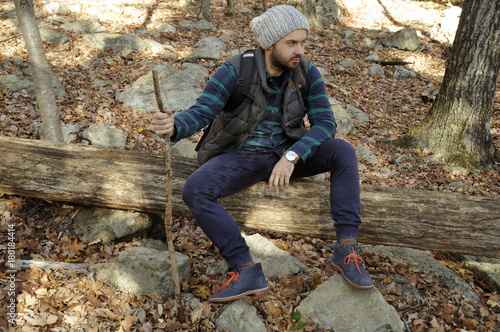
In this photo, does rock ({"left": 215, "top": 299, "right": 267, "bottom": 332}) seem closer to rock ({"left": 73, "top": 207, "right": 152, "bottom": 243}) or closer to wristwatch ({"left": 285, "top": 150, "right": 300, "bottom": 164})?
wristwatch ({"left": 285, "top": 150, "right": 300, "bottom": 164})

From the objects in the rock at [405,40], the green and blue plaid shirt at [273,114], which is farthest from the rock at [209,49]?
the green and blue plaid shirt at [273,114]

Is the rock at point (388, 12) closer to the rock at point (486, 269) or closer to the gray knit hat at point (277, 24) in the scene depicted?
the rock at point (486, 269)

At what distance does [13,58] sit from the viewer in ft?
28.2

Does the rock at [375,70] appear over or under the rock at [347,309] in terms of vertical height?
under

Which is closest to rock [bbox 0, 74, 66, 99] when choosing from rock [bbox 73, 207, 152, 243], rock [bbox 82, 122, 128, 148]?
rock [bbox 82, 122, 128, 148]

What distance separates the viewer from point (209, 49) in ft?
36.4

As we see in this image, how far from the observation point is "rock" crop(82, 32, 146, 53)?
10070 millimetres

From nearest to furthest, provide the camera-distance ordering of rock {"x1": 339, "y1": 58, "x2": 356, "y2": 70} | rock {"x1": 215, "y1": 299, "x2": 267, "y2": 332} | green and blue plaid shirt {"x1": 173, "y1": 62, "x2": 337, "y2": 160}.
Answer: rock {"x1": 215, "y1": 299, "x2": 267, "y2": 332}, green and blue plaid shirt {"x1": 173, "y1": 62, "x2": 337, "y2": 160}, rock {"x1": 339, "y1": 58, "x2": 356, "y2": 70}

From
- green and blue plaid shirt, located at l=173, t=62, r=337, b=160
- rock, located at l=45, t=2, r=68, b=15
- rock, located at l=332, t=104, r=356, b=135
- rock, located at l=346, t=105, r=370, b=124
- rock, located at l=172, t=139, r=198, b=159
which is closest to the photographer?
green and blue plaid shirt, located at l=173, t=62, r=337, b=160

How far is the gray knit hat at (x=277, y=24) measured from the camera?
3516 mm

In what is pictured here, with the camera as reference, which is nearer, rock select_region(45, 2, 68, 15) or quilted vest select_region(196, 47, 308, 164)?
quilted vest select_region(196, 47, 308, 164)

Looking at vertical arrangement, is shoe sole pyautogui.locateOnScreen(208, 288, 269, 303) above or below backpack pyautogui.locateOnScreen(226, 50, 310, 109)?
below

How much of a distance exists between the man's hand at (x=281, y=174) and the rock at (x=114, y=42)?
8.31 m

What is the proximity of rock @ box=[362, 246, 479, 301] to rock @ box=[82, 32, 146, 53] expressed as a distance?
8.80 m
